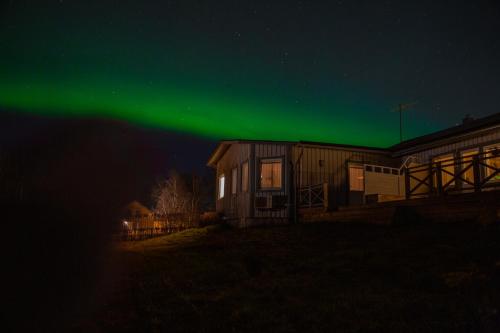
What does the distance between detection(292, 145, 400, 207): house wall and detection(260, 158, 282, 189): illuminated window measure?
0.77m

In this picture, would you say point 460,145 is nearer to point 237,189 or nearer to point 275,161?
point 275,161

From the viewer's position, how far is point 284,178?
16.3m

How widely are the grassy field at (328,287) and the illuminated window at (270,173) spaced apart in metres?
6.83

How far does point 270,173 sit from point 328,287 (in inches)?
433

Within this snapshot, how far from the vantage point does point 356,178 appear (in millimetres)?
17422

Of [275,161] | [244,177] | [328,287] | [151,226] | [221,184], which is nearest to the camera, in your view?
[328,287]

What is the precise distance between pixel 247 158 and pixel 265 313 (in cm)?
1224

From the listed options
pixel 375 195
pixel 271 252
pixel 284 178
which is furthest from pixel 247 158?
pixel 271 252

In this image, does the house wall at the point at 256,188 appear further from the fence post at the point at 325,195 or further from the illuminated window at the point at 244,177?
the fence post at the point at 325,195

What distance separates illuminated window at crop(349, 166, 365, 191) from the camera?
17.3 m

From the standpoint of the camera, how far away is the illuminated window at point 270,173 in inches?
647

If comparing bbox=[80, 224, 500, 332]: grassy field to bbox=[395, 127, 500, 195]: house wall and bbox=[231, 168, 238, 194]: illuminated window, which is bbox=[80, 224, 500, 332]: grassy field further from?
bbox=[231, 168, 238, 194]: illuminated window

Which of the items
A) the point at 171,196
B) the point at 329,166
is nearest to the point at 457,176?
the point at 329,166

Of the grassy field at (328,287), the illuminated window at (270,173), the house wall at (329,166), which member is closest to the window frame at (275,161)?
the illuminated window at (270,173)
